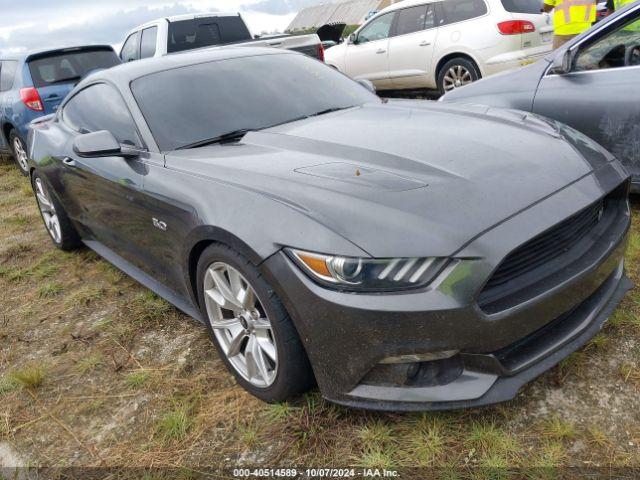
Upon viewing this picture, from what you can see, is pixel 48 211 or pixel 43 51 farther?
pixel 43 51

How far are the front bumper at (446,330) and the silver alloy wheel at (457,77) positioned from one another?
19.5 feet

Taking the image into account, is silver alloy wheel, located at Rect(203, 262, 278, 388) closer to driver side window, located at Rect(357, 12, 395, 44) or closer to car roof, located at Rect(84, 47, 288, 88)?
car roof, located at Rect(84, 47, 288, 88)

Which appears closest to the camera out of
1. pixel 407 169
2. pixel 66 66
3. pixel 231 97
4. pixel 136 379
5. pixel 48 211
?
pixel 407 169

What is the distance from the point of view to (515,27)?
6.95 meters

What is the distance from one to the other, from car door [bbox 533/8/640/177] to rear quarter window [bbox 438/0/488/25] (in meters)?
4.02

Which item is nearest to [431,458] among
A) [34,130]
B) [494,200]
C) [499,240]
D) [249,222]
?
[499,240]

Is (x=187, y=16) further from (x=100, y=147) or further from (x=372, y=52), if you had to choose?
(x=100, y=147)

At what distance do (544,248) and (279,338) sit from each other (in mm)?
992

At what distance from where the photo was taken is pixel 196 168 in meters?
2.44

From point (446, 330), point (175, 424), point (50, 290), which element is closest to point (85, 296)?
point (50, 290)

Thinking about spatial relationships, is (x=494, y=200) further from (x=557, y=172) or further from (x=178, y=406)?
(x=178, y=406)

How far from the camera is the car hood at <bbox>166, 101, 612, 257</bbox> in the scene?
5.87 ft

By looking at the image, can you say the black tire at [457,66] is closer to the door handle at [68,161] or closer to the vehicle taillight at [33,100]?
the vehicle taillight at [33,100]

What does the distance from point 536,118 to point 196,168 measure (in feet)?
5.64
